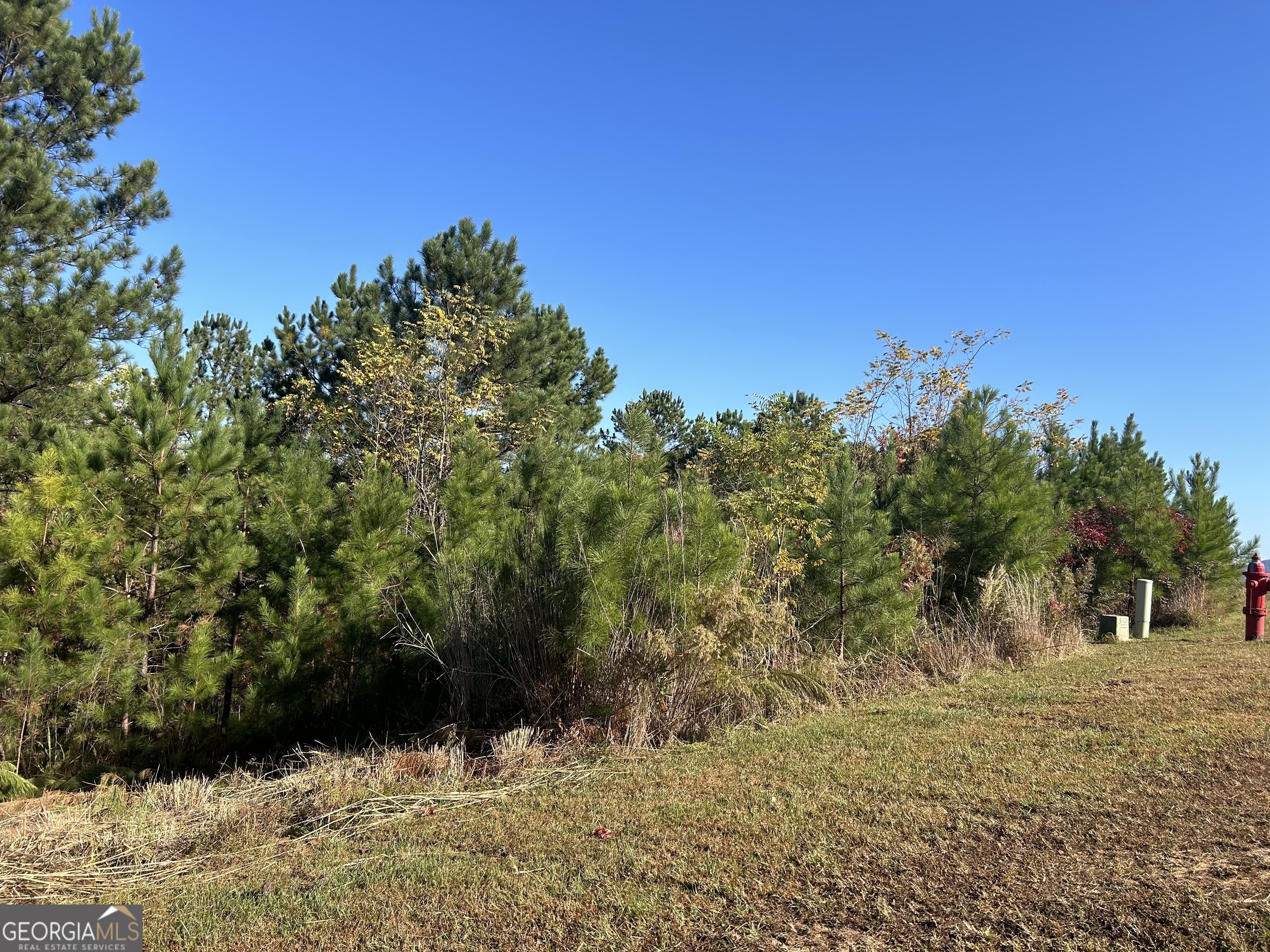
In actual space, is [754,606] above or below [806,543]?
below

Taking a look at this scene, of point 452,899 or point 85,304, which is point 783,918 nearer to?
point 452,899

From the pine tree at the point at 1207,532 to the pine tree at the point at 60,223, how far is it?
18.9 metres

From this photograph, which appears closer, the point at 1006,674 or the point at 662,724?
the point at 662,724

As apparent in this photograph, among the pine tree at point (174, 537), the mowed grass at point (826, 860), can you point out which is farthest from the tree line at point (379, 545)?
the mowed grass at point (826, 860)

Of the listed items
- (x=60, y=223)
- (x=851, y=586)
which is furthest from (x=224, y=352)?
(x=851, y=586)

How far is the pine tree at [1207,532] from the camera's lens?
15.4 m

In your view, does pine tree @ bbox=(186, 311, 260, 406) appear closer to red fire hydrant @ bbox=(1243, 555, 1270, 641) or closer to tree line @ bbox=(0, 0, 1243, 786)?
tree line @ bbox=(0, 0, 1243, 786)

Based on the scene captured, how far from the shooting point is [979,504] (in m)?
11.9

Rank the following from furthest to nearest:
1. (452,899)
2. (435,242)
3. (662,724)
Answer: (435,242)
(662,724)
(452,899)

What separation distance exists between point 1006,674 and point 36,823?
838 cm

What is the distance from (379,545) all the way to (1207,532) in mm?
15359

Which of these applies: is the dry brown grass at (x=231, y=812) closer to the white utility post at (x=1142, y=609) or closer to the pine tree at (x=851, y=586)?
the pine tree at (x=851, y=586)

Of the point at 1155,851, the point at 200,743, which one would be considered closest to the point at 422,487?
the point at 200,743

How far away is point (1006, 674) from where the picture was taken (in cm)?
854
